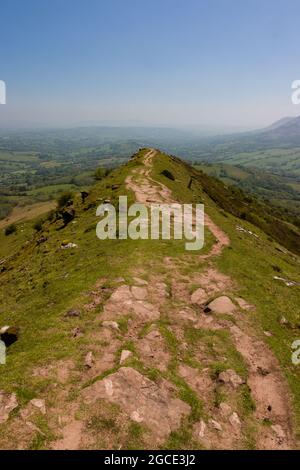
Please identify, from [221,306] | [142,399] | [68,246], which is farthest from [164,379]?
[68,246]

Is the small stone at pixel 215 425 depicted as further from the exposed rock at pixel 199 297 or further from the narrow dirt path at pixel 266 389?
the exposed rock at pixel 199 297

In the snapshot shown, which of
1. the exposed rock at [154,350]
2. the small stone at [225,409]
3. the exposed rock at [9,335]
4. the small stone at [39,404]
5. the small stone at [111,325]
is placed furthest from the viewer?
the small stone at [111,325]

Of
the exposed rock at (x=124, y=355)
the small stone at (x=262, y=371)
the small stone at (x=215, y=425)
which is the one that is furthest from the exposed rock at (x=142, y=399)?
the small stone at (x=262, y=371)

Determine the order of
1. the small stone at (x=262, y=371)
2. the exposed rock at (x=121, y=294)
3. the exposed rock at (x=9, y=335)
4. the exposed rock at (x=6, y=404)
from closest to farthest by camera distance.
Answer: the exposed rock at (x=6, y=404), the small stone at (x=262, y=371), the exposed rock at (x=9, y=335), the exposed rock at (x=121, y=294)

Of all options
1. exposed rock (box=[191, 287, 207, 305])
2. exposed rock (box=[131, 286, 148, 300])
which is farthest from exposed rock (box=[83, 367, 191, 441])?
exposed rock (box=[191, 287, 207, 305])

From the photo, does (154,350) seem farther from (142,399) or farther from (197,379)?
(142,399)

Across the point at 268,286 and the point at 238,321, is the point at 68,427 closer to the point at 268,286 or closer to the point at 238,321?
the point at 238,321
